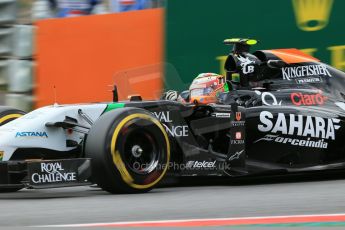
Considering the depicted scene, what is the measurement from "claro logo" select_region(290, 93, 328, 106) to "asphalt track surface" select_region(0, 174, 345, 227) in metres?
0.81

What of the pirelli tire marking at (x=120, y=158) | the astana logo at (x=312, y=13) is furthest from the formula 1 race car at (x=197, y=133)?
the astana logo at (x=312, y=13)

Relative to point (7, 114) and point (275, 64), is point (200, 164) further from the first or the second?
point (7, 114)

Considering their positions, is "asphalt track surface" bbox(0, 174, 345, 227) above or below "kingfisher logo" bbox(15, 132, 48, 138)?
below

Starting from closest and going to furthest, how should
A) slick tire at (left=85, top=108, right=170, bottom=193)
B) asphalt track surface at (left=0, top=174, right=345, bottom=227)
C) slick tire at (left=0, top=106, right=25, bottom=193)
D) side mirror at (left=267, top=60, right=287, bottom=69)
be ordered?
1. asphalt track surface at (left=0, top=174, right=345, bottom=227)
2. slick tire at (left=85, top=108, right=170, bottom=193)
3. slick tire at (left=0, top=106, right=25, bottom=193)
4. side mirror at (left=267, top=60, right=287, bottom=69)

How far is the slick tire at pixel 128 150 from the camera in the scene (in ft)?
21.1

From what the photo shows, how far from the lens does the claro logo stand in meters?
7.88

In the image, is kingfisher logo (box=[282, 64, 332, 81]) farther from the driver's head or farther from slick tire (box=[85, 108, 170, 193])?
slick tire (box=[85, 108, 170, 193])

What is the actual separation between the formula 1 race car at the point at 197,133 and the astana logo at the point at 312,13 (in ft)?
7.65

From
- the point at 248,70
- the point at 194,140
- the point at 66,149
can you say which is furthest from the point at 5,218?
the point at 248,70

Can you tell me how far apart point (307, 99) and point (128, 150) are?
2.22 metres

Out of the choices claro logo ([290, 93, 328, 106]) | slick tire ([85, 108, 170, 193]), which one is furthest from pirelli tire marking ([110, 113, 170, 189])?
claro logo ([290, 93, 328, 106])

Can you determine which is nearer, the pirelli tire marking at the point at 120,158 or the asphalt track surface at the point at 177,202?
the asphalt track surface at the point at 177,202

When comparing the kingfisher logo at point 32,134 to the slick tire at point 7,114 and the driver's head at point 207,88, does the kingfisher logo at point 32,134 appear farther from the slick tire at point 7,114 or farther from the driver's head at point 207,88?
the driver's head at point 207,88

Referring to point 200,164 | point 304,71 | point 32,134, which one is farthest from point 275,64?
point 32,134
